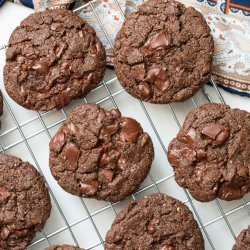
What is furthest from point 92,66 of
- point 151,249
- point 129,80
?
point 151,249

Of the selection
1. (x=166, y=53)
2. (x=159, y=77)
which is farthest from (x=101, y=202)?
(x=166, y=53)

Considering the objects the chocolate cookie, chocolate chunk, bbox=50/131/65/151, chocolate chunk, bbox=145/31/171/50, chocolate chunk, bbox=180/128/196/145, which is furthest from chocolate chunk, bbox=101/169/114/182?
chocolate chunk, bbox=145/31/171/50

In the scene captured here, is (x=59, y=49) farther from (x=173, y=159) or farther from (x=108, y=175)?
(x=173, y=159)

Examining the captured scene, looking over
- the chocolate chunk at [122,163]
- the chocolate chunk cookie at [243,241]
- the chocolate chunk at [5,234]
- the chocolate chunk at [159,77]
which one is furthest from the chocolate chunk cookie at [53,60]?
the chocolate chunk cookie at [243,241]

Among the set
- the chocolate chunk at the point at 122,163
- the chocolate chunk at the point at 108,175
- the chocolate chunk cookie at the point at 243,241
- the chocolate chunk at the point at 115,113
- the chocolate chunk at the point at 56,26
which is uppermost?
the chocolate chunk at the point at 56,26

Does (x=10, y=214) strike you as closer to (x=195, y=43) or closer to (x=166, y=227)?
(x=166, y=227)

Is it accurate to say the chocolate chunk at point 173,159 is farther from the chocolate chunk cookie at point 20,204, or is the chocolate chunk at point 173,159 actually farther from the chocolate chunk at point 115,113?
the chocolate chunk cookie at point 20,204

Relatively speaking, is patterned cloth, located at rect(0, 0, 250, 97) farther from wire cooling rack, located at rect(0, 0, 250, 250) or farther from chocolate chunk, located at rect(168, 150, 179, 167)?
chocolate chunk, located at rect(168, 150, 179, 167)

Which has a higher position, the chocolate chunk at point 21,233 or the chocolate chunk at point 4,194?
the chocolate chunk at point 4,194
